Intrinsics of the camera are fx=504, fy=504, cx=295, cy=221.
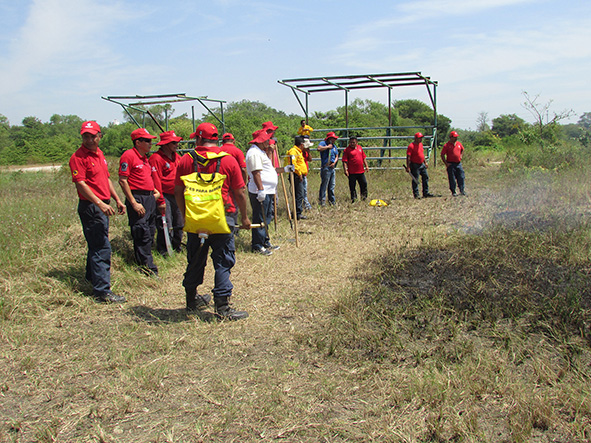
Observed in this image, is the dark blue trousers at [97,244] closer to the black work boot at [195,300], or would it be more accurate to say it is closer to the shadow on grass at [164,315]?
the shadow on grass at [164,315]

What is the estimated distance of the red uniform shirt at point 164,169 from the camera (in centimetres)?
697

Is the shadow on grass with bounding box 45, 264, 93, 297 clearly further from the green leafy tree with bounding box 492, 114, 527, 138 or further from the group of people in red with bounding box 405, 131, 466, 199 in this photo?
the green leafy tree with bounding box 492, 114, 527, 138

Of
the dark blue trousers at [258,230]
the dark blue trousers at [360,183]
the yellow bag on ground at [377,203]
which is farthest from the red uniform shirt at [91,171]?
the dark blue trousers at [360,183]

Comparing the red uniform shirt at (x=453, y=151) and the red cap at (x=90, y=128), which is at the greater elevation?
the red cap at (x=90, y=128)

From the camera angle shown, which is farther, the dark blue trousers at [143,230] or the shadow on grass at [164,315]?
the dark blue trousers at [143,230]

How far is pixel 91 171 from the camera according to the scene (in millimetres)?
5430

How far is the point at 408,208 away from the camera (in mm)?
11078

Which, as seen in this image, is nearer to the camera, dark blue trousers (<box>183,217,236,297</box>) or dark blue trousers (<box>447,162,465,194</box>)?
dark blue trousers (<box>183,217,236,297</box>)

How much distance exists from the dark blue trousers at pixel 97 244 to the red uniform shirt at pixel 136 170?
2.67 ft

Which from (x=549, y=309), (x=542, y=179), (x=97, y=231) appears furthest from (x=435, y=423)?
(x=542, y=179)

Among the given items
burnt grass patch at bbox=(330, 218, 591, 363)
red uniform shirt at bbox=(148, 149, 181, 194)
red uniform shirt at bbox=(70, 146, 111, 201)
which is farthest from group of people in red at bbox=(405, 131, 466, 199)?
red uniform shirt at bbox=(70, 146, 111, 201)

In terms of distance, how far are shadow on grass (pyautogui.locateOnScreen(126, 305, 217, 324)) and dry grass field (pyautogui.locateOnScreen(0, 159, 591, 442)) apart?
0.03 metres

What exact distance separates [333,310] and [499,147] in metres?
29.7

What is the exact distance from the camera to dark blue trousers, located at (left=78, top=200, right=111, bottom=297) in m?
5.41
